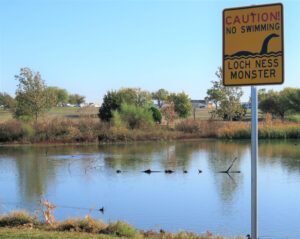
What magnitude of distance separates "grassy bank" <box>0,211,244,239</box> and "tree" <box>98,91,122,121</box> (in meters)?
24.9

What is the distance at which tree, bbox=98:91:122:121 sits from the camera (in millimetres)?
31922

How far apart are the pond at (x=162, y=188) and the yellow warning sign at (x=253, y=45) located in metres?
4.35

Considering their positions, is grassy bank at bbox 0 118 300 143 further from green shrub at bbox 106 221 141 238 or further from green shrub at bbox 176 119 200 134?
green shrub at bbox 106 221 141 238

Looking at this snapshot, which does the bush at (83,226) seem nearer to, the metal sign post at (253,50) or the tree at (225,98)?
the metal sign post at (253,50)

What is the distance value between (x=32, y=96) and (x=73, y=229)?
23.7 m

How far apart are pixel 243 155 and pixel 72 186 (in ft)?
31.6

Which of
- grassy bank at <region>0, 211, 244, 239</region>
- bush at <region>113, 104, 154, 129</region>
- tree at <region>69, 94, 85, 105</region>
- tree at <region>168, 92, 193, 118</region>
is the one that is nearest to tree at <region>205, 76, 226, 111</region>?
bush at <region>113, 104, 154, 129</region>

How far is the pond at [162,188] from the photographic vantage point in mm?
8359

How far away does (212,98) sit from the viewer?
35.0m

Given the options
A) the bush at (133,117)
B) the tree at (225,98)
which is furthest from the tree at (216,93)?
the bush at (133,117)

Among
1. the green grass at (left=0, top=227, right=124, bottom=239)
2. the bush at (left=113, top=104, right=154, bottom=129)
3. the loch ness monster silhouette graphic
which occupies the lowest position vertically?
the green grass at (left=0, top=227, right=124, bottom=239)

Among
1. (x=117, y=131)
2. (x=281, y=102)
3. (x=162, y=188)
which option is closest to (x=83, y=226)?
(x=162, y=188)

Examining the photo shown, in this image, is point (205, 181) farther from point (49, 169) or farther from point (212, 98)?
point (212, 98)

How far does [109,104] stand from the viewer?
3222 cm
